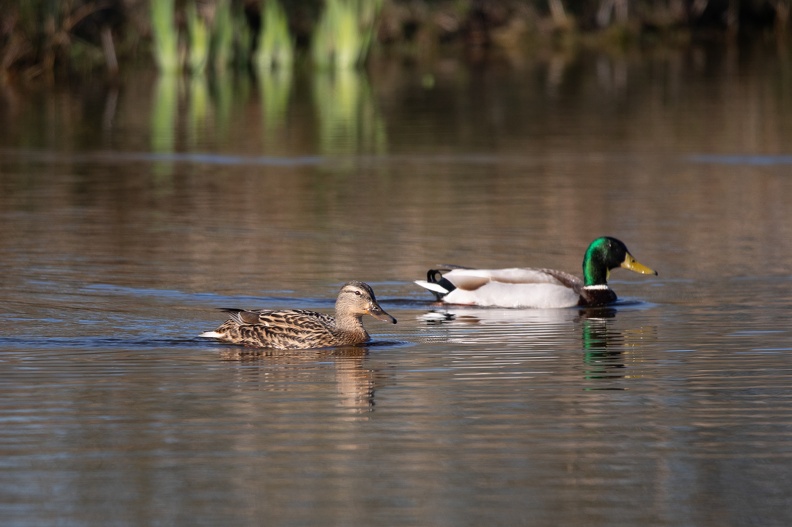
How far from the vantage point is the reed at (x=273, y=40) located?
4056 centimetres

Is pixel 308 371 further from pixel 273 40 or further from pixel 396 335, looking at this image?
pixel 273 40

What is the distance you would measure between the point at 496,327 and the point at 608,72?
101ft

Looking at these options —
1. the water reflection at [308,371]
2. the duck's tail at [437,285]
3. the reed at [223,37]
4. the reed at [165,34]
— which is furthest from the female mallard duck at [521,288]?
the reed at [223,37]

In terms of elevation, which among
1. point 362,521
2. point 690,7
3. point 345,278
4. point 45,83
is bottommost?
point 362,521

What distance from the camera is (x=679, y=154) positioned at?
79.6ft

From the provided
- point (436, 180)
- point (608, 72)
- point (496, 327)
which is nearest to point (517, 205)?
point (436, 180)

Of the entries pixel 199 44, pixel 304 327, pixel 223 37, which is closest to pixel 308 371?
pixel 304 327

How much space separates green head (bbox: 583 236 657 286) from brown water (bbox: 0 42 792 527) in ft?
0.88

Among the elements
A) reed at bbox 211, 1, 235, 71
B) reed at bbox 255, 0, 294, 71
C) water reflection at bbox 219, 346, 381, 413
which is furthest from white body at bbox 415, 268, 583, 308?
reed at bbox 255, 0, 294, 71

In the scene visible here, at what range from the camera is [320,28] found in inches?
1672

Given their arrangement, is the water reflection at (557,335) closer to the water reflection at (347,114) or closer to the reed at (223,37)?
the water reflection at (347,114)

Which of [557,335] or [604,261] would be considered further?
[604,261]

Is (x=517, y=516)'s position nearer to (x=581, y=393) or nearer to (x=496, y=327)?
(x=581, y=393)

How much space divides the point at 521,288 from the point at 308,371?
3.22 meters
